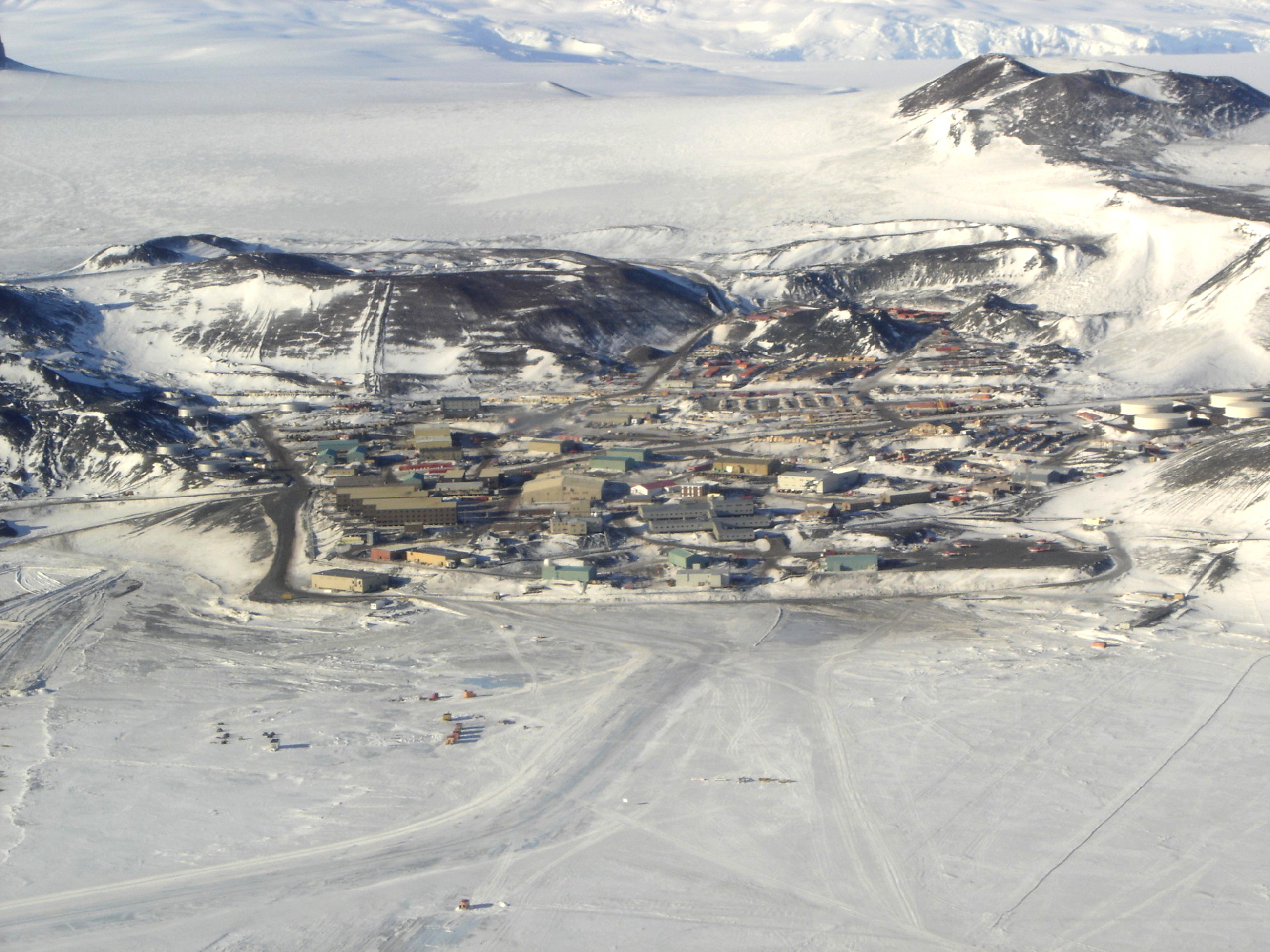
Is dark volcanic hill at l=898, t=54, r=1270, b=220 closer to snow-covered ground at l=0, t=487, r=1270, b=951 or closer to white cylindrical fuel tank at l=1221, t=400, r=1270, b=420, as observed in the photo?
white cylindrical fuel tank at l=1221, t=400, r=1270, b=420

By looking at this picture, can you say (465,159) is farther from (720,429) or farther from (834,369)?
(720,429)

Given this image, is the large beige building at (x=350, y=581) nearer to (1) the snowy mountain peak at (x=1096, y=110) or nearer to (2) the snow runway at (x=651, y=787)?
(2) the snow runway at (x=651, y=787)

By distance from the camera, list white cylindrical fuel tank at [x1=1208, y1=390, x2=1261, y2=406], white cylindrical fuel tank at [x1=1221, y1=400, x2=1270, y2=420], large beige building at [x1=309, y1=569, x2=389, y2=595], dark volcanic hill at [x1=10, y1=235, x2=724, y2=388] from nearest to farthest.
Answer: large beige building at [x1=309, y1=569, x2=389, y2=595]
white cylindrical fuel tank at [x1=1221, y1=400, x2=1270, y2=420]
white cylindrical fuel tank at [x1=1208, y1=390, x2=1261, y2=406]
dark volcanic hill at [x1=10, y1=235, x2=724, y2=388]

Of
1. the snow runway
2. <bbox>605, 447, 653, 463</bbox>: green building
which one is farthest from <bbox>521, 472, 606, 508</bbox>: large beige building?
the snow runway

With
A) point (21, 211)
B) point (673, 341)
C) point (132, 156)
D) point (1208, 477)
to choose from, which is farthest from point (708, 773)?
point (132, 156)

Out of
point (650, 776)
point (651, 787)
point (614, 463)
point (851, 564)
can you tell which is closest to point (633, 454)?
point (614, 463)

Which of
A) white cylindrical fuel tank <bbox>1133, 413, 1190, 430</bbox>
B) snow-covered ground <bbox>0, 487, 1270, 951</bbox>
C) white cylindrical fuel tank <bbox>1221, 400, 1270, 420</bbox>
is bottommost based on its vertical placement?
snow-covered ground <bbox>0, 487, 1270, 951</bbox>
